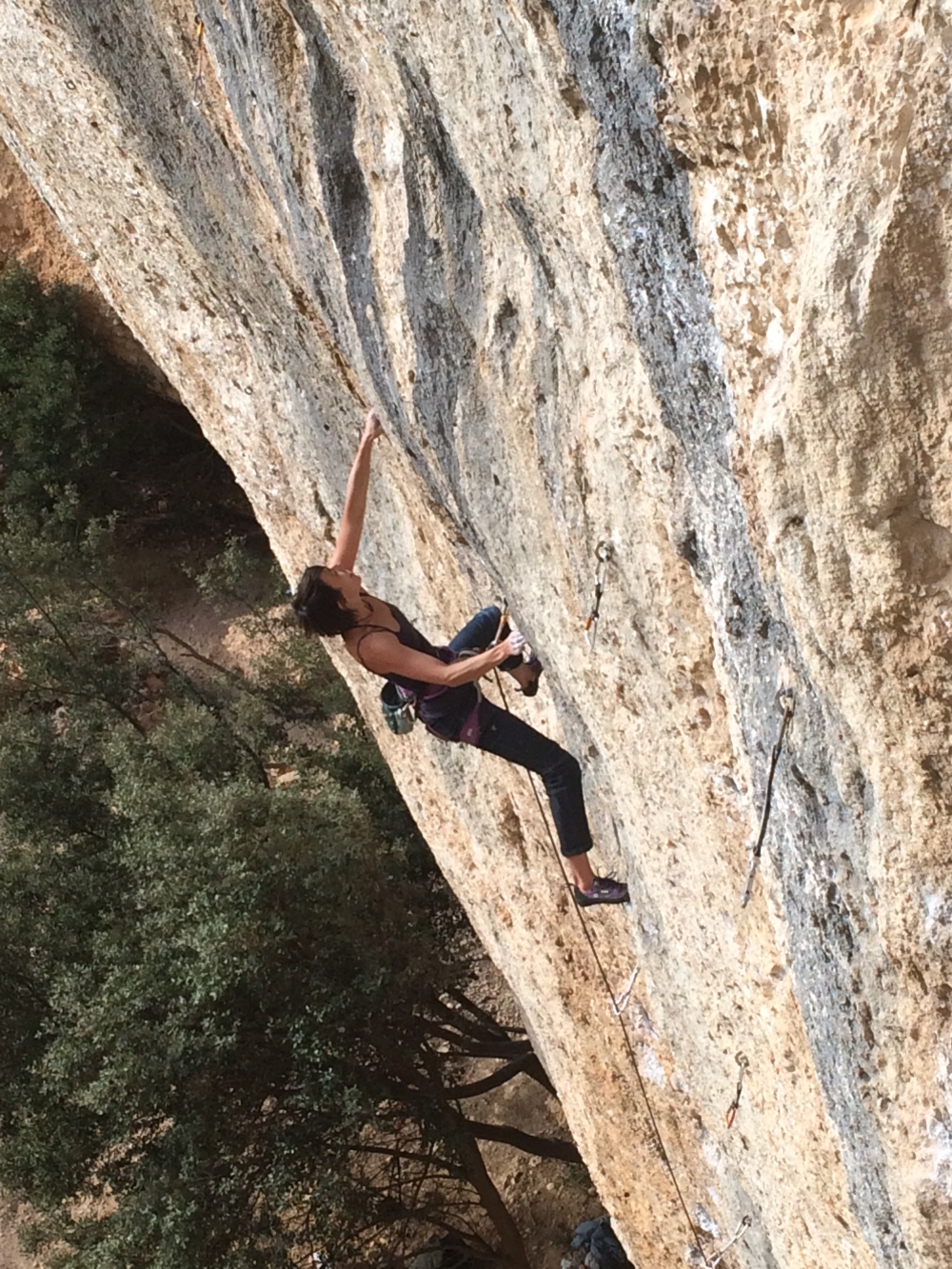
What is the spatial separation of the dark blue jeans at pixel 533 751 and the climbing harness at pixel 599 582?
658mm

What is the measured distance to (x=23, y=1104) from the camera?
26.5ft

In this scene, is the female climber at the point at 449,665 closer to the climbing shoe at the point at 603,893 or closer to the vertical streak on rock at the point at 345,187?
the climbing shoe at the point at 603,893

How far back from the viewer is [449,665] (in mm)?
3867

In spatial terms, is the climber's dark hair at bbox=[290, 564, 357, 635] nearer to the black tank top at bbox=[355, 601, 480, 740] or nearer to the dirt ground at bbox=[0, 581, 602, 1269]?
the black tank top at bbox=[355, 601, 480, 740]

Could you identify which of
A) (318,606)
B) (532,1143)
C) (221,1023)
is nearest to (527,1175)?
(532,1143)

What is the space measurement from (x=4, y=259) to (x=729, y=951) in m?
13.1

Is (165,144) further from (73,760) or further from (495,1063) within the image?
(495,1063)

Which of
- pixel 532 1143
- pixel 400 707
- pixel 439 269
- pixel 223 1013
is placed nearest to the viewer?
pixel 439 269

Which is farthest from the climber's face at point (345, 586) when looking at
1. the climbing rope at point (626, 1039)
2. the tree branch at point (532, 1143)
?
the tree branch at point (532, 1143)

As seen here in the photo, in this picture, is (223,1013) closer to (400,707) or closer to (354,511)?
(400,707)

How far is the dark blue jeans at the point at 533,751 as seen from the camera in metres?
4.40

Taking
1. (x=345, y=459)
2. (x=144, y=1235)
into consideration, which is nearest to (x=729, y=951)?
(x=345, y=459)

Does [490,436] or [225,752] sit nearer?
[490,436]

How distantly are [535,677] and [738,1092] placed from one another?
1792 mm
